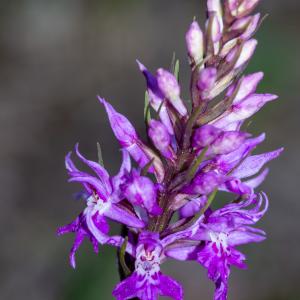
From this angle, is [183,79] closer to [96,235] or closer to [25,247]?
[25,247]

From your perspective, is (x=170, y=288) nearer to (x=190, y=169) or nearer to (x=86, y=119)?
(x=190, y=169)

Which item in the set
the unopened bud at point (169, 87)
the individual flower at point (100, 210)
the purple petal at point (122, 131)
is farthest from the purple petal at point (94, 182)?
the unopened bud at point (169, 87)

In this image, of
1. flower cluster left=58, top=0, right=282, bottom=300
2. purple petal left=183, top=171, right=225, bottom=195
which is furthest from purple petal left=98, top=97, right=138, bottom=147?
purple petal left=183, top=171, right=225, bottom=195

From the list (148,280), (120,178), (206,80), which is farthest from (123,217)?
(206,80)

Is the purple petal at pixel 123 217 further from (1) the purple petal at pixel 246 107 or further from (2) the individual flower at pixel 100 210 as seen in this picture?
(1) the purple petal at pixel 246 107

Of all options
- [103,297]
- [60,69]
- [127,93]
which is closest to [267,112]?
[127,93]
